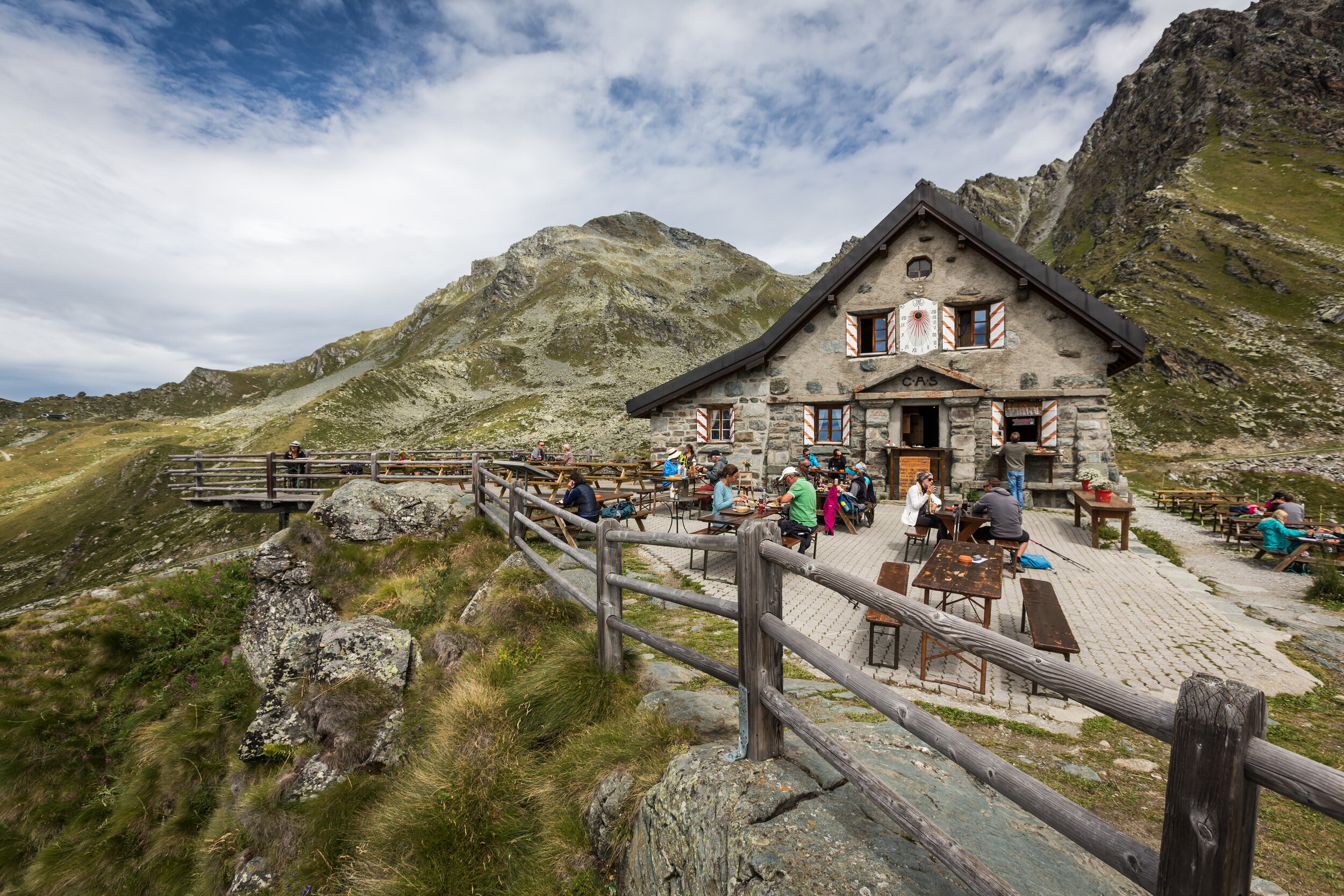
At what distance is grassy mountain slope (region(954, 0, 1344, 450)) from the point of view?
30.4 m

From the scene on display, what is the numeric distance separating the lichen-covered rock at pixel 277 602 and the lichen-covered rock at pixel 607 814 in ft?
27.6

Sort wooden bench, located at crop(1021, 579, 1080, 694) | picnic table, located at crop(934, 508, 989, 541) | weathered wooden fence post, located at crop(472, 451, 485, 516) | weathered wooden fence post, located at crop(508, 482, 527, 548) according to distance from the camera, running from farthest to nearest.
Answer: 1. weathered wooden fence post, located at crop(472, 451, 485, 516)
2. picnic table, located at crop(934, 508, 989, 541)
3. weathered wooden fence post, located at crop(508, 482, 527, 548)
4. wooden bench, located at crop(1021, 579, 1080, 694)

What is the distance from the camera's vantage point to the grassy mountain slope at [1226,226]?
30.4 metres

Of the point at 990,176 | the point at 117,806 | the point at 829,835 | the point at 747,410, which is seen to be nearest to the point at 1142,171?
the point at 990,176

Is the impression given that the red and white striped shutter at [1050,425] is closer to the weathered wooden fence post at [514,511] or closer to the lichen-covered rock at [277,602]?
the weathered wooden fence post at [514,511]

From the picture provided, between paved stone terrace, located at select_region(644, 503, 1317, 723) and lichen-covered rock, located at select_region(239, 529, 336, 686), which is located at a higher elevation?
paved stone terrace, located at select_region(644, 503, 1317, 723)

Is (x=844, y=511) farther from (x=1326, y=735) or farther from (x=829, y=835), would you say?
(x=829, y=835)

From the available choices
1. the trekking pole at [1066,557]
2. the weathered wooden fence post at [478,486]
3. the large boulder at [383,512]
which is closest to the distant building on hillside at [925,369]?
the trekking pole at [1066,557]

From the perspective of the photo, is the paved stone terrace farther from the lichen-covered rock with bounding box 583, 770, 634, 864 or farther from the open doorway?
the open doorway

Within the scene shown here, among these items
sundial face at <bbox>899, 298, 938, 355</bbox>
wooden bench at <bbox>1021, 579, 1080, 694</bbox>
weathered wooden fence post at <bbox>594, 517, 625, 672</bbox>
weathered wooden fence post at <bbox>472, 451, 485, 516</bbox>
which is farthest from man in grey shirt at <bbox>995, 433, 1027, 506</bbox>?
weathered wooden fence post at <bbox>472, 451, 485, 516</bbox>

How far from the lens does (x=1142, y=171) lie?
205ft

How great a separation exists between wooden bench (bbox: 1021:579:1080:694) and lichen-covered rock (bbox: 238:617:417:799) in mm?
6559

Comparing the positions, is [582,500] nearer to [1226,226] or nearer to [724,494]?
[724,494]

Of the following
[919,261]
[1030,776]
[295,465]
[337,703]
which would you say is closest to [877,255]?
[919,261]
